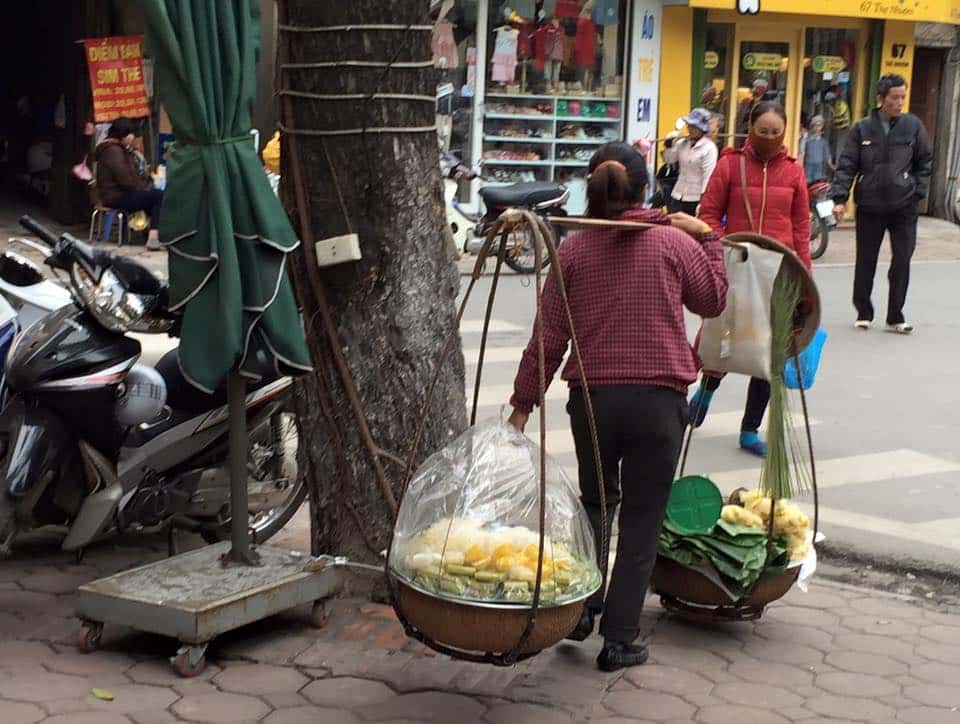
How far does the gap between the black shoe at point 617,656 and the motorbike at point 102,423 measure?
177cm

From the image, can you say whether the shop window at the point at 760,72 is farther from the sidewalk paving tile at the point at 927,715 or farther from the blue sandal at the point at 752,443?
the sidewalk paving tile at the point at 927,715

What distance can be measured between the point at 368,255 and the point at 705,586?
161 centimetres

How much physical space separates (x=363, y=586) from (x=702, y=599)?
1.23m

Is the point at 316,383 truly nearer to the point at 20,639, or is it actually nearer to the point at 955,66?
the point at 20,639

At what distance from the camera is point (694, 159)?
15.3 m

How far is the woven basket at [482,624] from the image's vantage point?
3.82m

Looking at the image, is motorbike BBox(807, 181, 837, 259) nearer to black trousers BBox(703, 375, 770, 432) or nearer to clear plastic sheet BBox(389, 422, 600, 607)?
black trousers BBox(703, 375, 770, 432)

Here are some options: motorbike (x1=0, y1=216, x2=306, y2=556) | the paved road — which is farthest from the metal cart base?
the paved road

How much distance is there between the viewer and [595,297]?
4.45 metres

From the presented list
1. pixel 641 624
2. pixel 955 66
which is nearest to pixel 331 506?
pixel 641 624

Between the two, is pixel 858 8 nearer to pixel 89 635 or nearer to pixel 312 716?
pixel 89 635

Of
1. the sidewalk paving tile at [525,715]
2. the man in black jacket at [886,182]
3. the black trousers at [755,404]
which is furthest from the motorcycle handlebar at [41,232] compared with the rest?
the man in black jacket at [886,182]

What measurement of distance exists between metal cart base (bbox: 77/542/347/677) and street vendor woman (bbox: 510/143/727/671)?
0.95 metres

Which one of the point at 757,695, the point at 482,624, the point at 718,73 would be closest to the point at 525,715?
the point at 482,624
